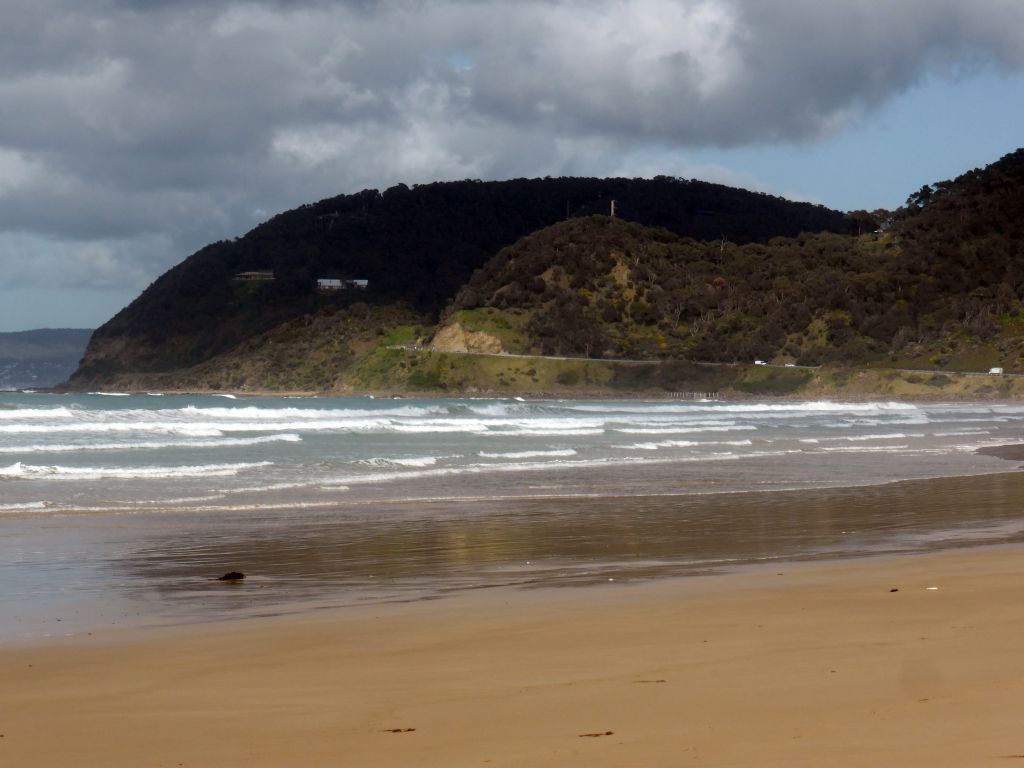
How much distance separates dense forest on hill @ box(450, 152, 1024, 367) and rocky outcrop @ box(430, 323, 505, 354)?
380 cm

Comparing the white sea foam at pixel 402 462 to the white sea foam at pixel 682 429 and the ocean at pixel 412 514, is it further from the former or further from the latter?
the white sea foam at pixel 682 429

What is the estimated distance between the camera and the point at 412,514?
16.5 metres

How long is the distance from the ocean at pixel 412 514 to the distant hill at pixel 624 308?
248ft

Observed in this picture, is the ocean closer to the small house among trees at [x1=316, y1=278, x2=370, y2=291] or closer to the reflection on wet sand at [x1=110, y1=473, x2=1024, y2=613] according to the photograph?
the reflection on wet sand at [x1=110, y1=473, x2=1024, y2=613]

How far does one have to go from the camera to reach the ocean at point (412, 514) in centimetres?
1043

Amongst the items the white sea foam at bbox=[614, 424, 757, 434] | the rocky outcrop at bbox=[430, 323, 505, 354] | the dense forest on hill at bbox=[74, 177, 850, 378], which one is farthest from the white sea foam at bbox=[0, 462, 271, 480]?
the dense forest on hill at bbox=[74, 177, 850, 378]

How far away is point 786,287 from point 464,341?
3489cm

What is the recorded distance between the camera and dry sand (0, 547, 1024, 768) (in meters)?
4.87

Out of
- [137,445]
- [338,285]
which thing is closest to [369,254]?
[338,285]

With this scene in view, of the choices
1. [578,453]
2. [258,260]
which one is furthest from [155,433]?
[258,260]

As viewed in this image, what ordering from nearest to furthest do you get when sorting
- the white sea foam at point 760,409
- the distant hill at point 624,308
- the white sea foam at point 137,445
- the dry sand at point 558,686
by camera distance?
the dry sand at point 558,686 → the white sea foam at point 137,445 → the white sea foam at point 760,409 → the distant hill at point 624,308

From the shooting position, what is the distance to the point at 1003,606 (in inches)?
309

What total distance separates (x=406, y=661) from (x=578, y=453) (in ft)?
75.1

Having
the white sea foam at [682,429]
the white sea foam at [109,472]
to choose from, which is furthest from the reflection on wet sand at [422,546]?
the white sea foam at [682,429]
